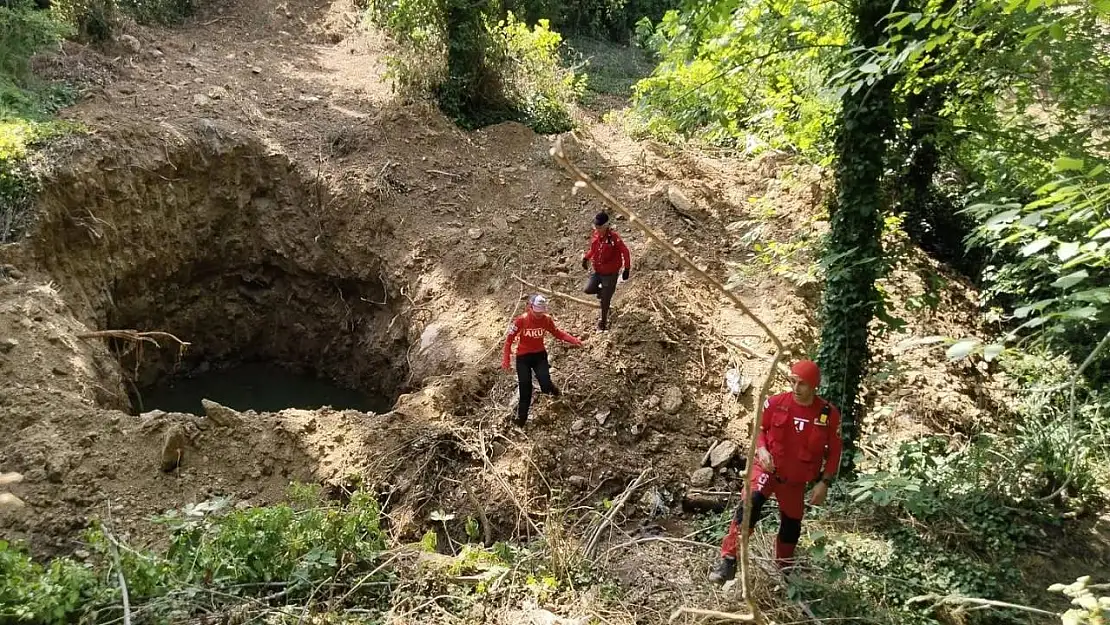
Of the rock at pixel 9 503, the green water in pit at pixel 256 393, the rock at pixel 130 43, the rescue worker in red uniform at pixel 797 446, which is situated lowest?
the green water in pit at pixel 256 393

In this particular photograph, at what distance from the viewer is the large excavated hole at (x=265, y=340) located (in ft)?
30.3

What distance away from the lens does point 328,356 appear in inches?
394

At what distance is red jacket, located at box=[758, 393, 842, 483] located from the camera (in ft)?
12.8

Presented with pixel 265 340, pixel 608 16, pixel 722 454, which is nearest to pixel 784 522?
pixel 722 454

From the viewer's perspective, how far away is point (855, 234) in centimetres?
513

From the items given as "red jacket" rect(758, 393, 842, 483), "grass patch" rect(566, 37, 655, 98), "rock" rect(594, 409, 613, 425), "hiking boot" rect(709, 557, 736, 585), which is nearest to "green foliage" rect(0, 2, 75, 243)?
"rock" rect(594, 409, 613, 425)

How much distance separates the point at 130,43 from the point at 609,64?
10359 millimetres

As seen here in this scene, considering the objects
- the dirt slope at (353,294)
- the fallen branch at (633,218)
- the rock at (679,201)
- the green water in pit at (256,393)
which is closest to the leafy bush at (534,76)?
the dirt slope at (353,294)

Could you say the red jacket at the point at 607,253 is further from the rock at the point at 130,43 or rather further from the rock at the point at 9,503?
the rock at the point at 130,43

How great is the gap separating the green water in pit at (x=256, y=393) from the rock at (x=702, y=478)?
15.4 feet

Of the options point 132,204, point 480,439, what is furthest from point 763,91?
point 132,204

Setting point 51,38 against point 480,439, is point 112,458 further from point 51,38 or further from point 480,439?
point 51,38

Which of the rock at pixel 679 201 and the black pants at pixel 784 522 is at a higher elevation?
the rock at pixel 679 201

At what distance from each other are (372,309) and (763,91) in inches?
234
